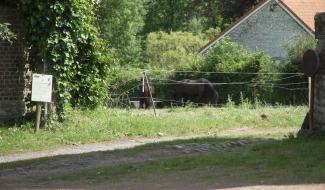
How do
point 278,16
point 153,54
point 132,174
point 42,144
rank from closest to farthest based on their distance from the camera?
point 132,174, point 42,144, point 278,16, point 153,54

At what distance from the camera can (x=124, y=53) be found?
6550 centimetres

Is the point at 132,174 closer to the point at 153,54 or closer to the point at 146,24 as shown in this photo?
the point at 153,54

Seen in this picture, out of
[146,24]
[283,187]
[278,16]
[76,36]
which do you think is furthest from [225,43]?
[146,24]

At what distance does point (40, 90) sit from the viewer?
55.6 ft

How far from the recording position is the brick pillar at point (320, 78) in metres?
14.5

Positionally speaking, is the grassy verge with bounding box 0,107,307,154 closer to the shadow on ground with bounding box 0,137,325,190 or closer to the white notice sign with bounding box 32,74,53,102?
the white notice sign with bounding box 32,74,53,102

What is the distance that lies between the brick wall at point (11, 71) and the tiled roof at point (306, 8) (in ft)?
87.4

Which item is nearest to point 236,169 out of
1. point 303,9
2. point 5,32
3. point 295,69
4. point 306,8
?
point 5,32

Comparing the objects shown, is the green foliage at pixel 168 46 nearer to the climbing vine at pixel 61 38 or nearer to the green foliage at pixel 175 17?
the green foliage at pixel 175 17

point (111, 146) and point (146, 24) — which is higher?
point (146, 24)

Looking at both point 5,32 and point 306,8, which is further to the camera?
point 306,8

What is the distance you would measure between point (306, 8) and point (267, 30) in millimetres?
2900

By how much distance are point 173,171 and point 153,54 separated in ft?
150

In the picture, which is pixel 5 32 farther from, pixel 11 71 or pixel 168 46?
pixel 168 46
